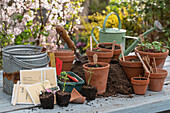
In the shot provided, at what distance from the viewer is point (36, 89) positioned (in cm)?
161

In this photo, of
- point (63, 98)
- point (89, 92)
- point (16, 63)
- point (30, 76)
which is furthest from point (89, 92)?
point (16, 63)

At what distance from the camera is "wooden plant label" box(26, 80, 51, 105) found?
158cm

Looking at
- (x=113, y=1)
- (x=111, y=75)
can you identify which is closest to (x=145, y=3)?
(x=113, y=1)

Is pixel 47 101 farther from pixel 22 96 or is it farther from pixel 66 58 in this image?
pixel 66 58

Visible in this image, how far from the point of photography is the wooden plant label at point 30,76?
1.66 metres

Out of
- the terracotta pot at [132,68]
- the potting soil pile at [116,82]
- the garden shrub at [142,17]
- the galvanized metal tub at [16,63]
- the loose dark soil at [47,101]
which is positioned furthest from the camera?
the garden shrub at [142,17]

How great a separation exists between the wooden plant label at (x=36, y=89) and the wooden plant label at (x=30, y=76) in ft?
0.16

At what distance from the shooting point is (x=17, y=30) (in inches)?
112

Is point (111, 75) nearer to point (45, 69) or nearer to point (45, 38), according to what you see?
point (45, 69)

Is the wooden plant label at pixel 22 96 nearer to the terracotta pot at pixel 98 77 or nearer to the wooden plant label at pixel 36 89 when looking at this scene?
the wooden plant label at pixel 36 89

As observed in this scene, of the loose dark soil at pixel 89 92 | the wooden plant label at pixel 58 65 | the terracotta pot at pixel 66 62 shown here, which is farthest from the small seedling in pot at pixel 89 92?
the terracotta pot at pixel 66 62

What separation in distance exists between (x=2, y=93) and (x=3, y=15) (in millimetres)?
1362

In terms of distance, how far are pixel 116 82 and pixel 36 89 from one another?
2.12 ft

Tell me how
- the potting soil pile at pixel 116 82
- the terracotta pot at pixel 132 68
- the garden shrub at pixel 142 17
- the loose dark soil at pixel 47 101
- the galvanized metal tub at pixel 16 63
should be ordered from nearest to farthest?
the loose dark soil at pixel 47 101
the galvanized metal tub at pixel 16 63
the potting soil pile at pixel 116 82
the terracotta pot at pixel 132 68
the garden shrub at pixel 142 17
